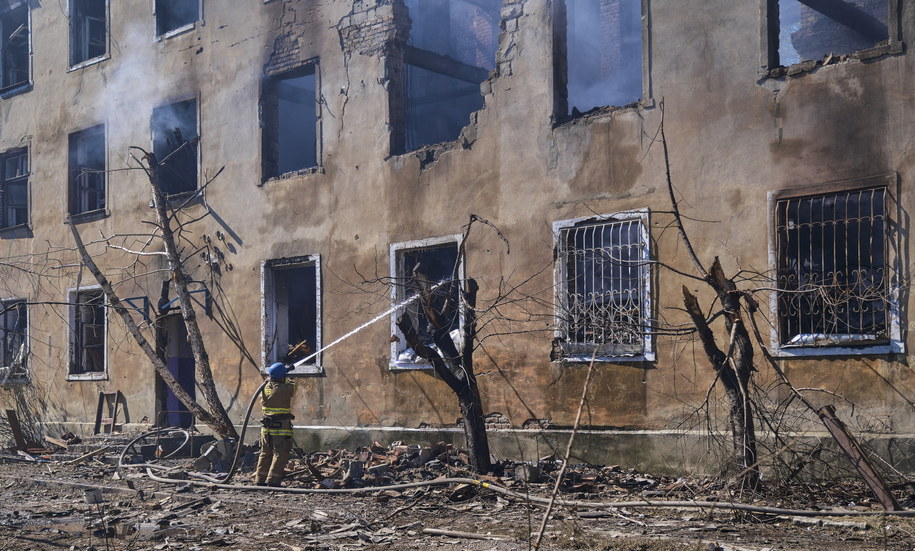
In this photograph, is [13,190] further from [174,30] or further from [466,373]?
[466,373]

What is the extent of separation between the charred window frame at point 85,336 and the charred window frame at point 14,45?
17.4 ft

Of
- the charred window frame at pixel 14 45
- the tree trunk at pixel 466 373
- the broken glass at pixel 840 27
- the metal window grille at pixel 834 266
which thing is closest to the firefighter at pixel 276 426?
the tree trunk at pixel 466 373

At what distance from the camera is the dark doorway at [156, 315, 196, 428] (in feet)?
58.1

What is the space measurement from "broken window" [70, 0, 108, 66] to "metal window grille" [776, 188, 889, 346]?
14247 mm

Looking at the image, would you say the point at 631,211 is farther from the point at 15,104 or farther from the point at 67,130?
the point at 15,104

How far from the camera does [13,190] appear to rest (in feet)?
68.9

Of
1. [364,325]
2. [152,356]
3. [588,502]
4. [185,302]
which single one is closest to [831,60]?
[588,502]

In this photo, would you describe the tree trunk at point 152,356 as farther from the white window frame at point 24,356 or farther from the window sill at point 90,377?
the white window frame at point 24,356

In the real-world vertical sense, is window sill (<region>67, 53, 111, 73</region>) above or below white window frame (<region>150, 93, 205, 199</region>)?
above

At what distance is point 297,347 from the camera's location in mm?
14562

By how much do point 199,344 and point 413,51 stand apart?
5839 mm

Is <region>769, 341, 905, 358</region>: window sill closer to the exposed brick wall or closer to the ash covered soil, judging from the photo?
the ash covered soil

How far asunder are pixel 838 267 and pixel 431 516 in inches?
197

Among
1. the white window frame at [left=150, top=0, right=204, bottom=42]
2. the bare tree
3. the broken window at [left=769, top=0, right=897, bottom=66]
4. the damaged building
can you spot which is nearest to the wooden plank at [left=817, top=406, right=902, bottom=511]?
the damaged building
